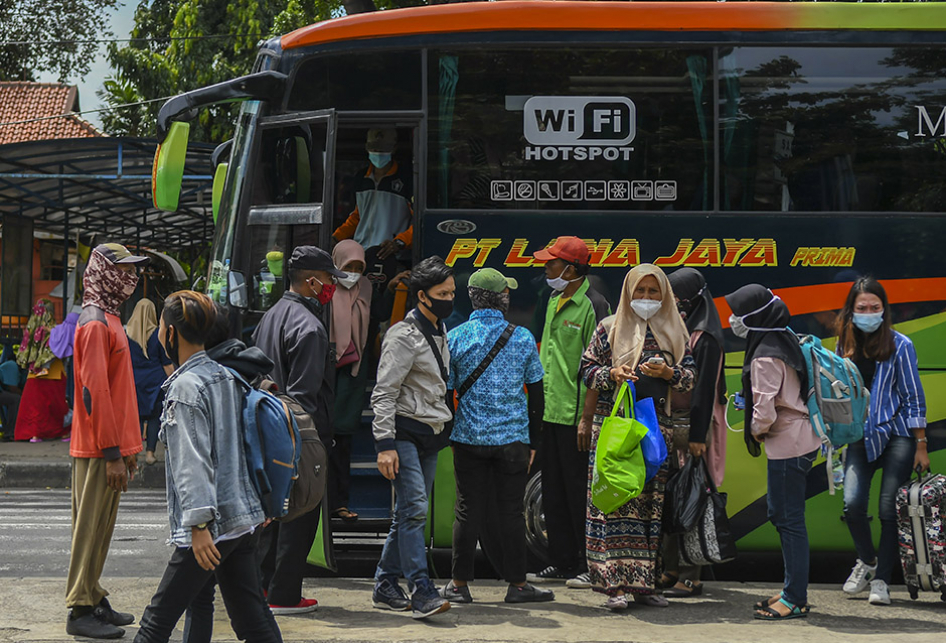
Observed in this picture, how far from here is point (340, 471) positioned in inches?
291

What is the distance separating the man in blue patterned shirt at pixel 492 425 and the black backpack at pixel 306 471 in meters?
1.46

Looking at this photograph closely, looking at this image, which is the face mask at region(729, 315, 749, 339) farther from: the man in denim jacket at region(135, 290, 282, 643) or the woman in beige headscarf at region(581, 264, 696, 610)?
the man in denim jacket at region(135, 290, 282, 643)

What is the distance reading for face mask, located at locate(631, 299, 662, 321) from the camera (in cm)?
621

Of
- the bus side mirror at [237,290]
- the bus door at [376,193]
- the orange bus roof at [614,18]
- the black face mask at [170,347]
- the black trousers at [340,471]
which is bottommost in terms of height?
the black trousers at [340,471]

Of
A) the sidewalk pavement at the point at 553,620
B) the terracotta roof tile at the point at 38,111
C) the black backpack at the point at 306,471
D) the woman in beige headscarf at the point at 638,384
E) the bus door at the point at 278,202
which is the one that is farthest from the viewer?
the terracotta roof tile at the point at 38,111

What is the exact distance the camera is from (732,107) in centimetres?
722

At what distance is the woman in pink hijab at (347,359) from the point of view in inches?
291

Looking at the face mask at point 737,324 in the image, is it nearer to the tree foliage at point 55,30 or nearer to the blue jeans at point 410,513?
the blue jeans at point 410,513

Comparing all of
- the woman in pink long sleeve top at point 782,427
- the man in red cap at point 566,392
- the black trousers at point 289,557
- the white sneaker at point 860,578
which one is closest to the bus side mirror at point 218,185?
the man in red cap at point 566,392

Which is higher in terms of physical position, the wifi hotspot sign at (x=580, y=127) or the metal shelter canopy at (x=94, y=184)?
the metal shelter canopy at (x=94, y=184)

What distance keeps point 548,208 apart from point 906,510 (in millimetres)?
2805

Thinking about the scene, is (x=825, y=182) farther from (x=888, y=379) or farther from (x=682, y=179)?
(x=888, y=379)

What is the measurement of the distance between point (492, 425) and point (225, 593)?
7.52ft

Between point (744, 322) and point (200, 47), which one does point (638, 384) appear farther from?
point (200, 47)
